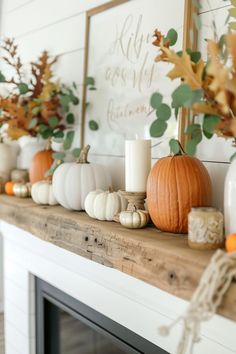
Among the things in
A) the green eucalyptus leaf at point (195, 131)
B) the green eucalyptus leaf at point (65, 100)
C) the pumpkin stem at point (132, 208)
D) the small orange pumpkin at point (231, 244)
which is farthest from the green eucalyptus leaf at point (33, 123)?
the small orange pumpkin at point (231, 244)

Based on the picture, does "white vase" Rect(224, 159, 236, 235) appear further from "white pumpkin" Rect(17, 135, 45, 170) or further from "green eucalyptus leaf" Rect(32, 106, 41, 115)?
"white pumpkin" Rect(17, 135, 45, 170)

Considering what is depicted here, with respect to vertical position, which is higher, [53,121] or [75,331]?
[53,121]

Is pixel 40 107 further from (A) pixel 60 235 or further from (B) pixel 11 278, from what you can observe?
(B) pixel 11 278

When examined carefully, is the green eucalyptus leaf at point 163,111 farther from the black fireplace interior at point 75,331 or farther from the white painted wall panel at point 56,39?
the white painted wall panel at point 56,39

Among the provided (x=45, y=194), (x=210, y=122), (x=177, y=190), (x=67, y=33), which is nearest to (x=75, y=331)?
(x=45, y=194)

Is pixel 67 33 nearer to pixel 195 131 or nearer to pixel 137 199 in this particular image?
pixel 137 199

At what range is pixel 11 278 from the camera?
2.09m

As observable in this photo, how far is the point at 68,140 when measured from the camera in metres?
1.73

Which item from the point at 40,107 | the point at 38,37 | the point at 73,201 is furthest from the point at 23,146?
the point at 73,201

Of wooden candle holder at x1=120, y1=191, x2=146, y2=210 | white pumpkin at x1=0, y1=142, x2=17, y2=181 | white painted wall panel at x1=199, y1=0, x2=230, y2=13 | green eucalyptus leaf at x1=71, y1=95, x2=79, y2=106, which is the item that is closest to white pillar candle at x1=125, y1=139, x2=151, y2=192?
wooden candle holder at x1=120, y1=191, x2=146, y2=210

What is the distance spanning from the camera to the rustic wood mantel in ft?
3.00

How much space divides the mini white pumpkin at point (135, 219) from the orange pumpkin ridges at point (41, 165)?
674mm

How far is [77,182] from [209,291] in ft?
2.35

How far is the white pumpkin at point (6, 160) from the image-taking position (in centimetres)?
207
